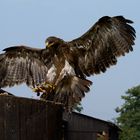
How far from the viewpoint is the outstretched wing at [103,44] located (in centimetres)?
992

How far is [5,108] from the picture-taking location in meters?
5.54

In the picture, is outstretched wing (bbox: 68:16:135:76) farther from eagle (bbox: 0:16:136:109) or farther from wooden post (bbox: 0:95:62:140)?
wooden post (bbox: 0:95:62:140)

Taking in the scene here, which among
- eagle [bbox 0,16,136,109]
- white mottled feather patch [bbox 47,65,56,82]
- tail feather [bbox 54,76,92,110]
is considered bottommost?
tail feather [bbox 54,76,92,110]

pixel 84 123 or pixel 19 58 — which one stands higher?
pixel 84 123

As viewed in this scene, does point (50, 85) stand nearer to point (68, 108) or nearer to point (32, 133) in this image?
point (68, 108)

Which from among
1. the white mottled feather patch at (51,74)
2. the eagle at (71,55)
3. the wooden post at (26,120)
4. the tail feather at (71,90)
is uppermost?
the eagle at (71,55)

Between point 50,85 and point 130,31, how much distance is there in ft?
6.69

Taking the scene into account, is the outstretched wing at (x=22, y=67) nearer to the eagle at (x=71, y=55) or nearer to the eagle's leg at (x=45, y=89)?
the eagle at (x=71, y=55)

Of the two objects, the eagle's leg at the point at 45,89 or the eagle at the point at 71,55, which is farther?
the eagle at the point at 71,55

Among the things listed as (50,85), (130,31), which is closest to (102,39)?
(130,31)

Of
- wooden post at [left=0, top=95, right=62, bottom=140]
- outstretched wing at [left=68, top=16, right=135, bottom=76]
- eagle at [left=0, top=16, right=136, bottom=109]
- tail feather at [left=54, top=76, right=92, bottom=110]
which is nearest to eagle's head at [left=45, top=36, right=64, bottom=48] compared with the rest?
eagle at [left=0, top=16, right=136, bottom=109]

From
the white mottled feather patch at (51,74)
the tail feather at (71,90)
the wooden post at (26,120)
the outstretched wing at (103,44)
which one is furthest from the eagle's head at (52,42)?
the wooden post at (26,120)

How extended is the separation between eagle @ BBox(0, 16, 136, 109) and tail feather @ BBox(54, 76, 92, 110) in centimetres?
61

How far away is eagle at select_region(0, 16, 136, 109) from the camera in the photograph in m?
9.39
